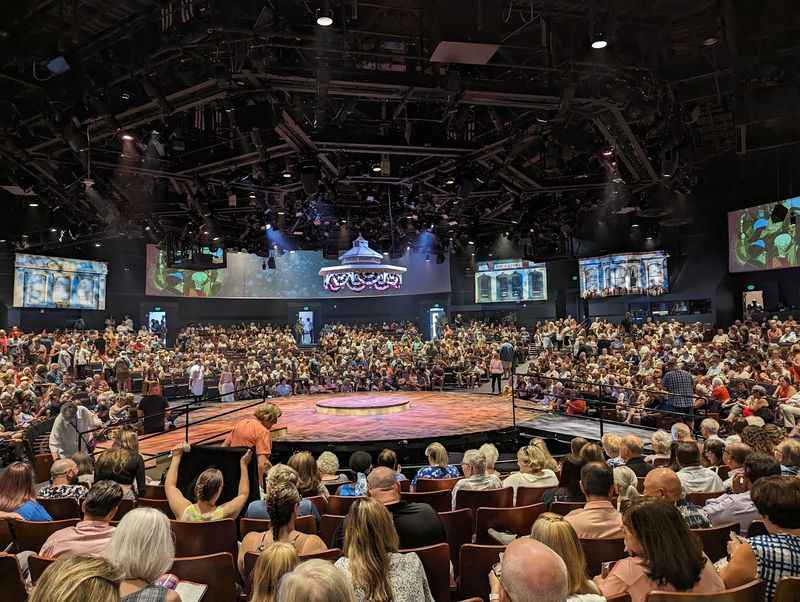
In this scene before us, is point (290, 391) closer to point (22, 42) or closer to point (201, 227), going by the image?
point (201, 227)

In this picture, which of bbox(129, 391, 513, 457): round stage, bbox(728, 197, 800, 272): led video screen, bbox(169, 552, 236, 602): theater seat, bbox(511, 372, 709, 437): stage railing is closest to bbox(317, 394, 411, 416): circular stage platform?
bbox(129, 391, 513, 457): round stage

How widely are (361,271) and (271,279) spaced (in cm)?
1839

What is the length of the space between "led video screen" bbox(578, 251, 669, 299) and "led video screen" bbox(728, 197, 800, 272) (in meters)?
2.77

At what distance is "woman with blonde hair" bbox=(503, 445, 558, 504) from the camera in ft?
15.0

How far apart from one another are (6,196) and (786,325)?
20672 mm

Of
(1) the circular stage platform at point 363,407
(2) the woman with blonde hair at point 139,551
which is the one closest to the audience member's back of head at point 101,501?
(2) the woman with blonde hair at point 139,551

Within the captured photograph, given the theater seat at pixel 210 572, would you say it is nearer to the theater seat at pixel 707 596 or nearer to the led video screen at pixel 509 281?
the theater seat at pixel 707 596

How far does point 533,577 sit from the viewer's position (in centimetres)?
157

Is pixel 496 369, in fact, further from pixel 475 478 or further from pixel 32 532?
pixel 32 532

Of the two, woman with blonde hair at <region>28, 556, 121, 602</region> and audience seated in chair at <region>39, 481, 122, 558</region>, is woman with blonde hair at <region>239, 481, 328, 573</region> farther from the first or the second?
woman with blonde hair at <region>28, 556, 121, 602</region>

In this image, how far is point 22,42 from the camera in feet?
19.2

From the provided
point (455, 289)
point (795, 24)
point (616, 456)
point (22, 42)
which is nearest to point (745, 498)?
point (616, 456)

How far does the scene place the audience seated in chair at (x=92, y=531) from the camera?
264 centimetres

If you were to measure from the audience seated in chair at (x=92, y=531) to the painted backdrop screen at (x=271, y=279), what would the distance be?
82.4 feet
